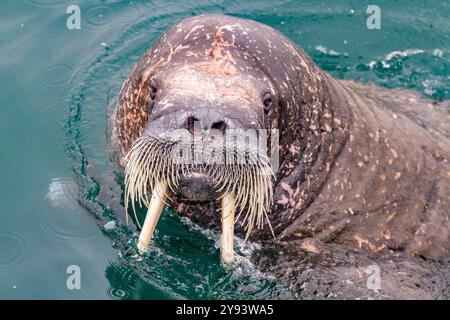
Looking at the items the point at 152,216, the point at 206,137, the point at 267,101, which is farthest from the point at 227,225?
the point at 267,101

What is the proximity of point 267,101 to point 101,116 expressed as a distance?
11.5 ft

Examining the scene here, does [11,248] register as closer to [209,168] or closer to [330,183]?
[209,168]

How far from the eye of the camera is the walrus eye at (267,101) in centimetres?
694

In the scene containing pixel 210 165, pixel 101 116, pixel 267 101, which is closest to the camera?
pixel 210 165

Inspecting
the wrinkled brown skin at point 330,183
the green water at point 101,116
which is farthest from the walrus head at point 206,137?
the green water at point 101,116

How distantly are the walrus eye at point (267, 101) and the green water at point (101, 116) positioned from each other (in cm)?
153

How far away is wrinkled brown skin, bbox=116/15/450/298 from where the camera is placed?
733 centimetres

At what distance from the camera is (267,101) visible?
Result: 22.9 ft

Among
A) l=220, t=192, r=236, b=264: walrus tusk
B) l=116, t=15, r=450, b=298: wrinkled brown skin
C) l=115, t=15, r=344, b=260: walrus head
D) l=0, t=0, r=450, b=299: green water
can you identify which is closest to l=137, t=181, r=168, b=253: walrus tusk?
l=115, t=15, r=344, b=260: walrus head

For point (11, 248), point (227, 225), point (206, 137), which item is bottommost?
point (11, 248)

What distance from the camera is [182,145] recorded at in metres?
6.32

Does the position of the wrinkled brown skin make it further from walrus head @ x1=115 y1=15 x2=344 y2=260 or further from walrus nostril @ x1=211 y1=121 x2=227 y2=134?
walrus nostril @ x1=211 y1=121 x2=227 y2=134

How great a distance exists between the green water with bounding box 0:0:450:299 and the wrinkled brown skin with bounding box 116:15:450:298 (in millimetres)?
475
